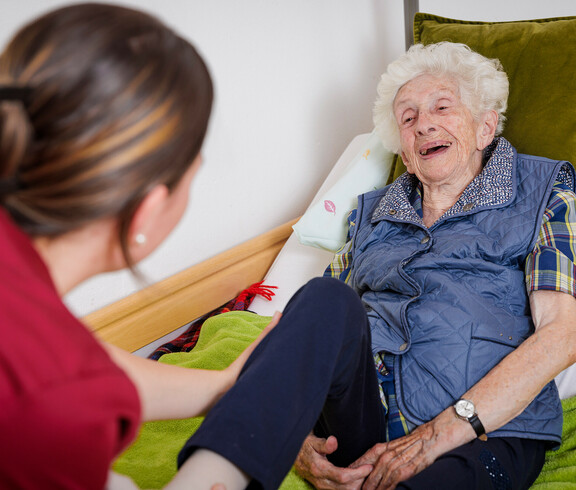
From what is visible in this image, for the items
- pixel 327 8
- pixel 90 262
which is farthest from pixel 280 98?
pixel 90 262

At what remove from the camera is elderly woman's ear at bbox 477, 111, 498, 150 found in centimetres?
155

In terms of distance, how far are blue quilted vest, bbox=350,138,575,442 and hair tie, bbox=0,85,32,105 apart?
91 cm

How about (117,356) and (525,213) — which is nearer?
(117,356)

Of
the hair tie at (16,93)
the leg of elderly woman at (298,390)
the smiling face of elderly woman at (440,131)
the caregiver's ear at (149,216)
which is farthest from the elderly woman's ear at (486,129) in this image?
the hair tie at (16,93)

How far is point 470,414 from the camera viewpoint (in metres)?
1.13

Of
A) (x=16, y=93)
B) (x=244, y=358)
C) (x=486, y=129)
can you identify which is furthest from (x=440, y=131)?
(x=16, y=93)

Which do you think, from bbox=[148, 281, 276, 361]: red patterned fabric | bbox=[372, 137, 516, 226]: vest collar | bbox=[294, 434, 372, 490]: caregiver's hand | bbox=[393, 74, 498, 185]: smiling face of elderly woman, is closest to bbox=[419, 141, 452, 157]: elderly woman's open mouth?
bbox=[393, 74, 498, 185]: smiling face of elderly woman

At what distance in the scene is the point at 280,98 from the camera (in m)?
2.06

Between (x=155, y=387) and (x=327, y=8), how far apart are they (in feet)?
5.41

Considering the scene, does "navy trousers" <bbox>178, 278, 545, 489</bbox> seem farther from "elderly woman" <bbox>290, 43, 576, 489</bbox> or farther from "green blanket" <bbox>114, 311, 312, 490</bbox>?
"green blanket" <bbox>114, 311, 312, 490</bbox>

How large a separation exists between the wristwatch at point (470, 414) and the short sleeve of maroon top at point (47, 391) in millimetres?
740

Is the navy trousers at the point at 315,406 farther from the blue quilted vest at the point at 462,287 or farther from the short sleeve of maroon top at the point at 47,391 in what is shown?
the short sleeve of maroon top at the point at 47,391

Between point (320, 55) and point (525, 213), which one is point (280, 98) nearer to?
point (320, 55)

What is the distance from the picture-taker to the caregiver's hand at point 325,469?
1114mm
